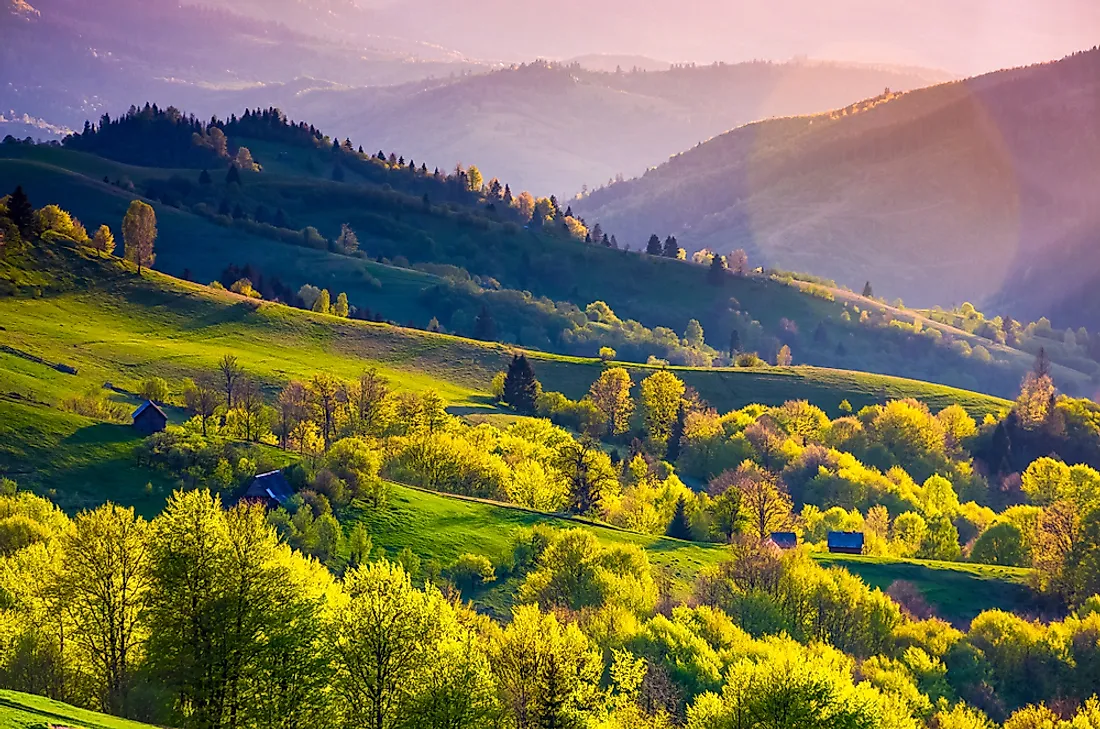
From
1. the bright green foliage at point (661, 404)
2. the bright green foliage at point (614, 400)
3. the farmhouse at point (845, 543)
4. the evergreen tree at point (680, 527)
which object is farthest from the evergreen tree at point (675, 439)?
the evergreen tree at point (680, 527)

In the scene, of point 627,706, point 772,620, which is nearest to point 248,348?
point 772,620

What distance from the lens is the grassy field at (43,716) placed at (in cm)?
3055

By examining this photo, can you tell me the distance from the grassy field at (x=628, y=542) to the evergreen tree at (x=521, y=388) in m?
64.0

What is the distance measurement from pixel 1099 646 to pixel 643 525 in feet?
151

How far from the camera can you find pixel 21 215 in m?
169

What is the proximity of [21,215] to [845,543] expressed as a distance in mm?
143139

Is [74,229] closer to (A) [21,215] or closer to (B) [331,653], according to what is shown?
(A) [21,215]

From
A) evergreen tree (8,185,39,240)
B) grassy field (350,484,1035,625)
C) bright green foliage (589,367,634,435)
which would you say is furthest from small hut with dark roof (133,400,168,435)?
evergreen tree (8,185,39,240)

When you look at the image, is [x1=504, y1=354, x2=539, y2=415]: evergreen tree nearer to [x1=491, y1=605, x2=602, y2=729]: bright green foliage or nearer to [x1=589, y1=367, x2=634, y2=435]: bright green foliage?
[x1=589, y1=367, x2=634, y2=435]: bright green foliage

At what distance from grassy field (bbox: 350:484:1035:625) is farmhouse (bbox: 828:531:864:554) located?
5.02 metres

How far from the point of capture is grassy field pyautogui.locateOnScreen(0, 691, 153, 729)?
3055 centimetres

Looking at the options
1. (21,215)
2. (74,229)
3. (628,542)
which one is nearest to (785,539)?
(628,542)

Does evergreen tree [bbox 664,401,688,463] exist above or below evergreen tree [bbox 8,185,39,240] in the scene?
below

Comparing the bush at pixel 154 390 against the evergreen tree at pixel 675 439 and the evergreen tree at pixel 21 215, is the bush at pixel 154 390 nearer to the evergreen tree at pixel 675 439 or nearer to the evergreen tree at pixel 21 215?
the evergreen tree at pixel 21 215
